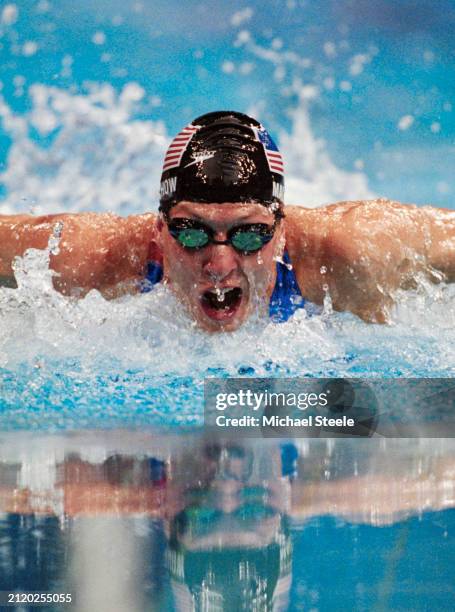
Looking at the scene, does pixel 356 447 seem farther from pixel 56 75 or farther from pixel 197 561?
pixel 56 75

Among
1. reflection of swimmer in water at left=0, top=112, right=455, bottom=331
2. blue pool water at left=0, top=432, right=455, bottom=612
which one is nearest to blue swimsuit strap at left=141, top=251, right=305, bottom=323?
reflection of swimmer in water at left=0, top=112, right=455, bottom=331

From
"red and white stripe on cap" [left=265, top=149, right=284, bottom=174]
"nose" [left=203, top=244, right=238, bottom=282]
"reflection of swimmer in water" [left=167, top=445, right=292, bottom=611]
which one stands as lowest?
"reflection of swimmer in water" [left=167, top=445, right=292, bottom=611]

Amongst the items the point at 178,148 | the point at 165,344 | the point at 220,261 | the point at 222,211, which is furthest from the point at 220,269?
the point at 178,148

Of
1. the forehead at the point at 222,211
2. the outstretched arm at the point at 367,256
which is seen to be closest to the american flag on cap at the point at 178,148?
the forehead at the point at 222,211

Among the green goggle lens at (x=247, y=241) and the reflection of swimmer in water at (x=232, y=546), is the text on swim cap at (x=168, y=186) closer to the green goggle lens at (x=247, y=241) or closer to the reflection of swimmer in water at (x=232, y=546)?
the green goggle lens at (x=247, y=241)

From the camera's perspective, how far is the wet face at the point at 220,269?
1.90 metres

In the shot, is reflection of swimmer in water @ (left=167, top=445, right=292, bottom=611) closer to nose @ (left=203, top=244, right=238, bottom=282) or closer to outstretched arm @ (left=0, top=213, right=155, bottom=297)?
nose @ (left=203, top=244, right=238, bottom=282)

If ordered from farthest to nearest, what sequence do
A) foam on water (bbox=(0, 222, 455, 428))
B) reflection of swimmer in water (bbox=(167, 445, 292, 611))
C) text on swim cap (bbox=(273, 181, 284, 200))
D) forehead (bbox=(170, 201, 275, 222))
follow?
text on swim cap (bbox=(273, 181, 284, 200)), forehead (bbox=(170, 201, 275, 222)), foam on water (bbox=(0, 222, 455, 428)), reflection of swimmer in water (bbox=(167, 445, 292, 611))

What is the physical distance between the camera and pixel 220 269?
6.24ft

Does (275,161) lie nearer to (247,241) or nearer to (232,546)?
(247,241)

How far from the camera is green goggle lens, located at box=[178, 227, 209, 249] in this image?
190 centimetres

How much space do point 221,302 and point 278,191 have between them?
36 cm

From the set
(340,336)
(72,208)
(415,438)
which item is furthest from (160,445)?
(72,208)

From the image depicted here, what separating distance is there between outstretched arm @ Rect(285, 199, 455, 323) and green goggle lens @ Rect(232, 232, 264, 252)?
21 cm
